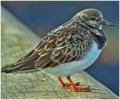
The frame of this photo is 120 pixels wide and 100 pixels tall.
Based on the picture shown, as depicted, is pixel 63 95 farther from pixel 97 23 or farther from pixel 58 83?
pixel 97 23

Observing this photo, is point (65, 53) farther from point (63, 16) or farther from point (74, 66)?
point (63, 16)

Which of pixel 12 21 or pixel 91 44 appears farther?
pixel 12 21

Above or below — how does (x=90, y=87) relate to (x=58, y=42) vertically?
below

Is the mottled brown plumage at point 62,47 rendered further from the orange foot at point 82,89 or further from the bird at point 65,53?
the orange foot at point 82,89

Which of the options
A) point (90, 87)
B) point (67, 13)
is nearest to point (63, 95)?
point (90, 87)

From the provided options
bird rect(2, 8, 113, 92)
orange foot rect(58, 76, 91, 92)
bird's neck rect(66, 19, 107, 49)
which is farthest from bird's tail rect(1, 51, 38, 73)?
bird's neck rect(66, 19, 107, 49)

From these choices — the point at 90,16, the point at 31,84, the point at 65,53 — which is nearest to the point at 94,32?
the point at 90,16
